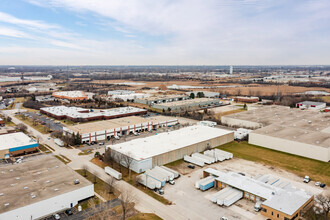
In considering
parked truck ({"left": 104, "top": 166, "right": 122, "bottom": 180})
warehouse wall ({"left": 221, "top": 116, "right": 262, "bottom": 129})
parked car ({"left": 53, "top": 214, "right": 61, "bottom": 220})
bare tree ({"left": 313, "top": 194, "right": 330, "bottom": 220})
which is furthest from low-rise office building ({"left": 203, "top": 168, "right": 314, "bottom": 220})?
warehouse wall ({"left": 221, "top": 116, "right": 262, "bottom": 129})

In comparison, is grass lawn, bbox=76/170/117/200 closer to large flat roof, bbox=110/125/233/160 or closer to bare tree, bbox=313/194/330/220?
large flat roof, bbox=110/125/233/160

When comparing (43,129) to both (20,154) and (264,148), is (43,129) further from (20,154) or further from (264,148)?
(264,148)

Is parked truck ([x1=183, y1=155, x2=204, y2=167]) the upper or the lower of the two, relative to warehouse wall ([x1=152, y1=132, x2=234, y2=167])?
lower

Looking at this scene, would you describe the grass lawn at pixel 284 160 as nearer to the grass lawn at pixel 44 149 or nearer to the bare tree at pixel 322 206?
the bare tree at pixel 322 206

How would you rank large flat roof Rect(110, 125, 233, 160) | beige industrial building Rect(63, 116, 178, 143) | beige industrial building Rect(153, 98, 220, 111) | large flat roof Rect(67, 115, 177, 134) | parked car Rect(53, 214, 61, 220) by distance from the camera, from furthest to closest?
beige industrial building Rect(153, 98, 220, 111) → large flat roof Rect(67, 115, 177, 134) → beige industrial building Rect(63, 116, 178, 143) → large flat roof Rect(110, 125, 233, 160) → parked car Rect(53, 214, 61, 220)

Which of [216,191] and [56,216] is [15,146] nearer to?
[56,216]

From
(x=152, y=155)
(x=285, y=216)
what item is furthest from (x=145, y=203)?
(x=285, y=216)

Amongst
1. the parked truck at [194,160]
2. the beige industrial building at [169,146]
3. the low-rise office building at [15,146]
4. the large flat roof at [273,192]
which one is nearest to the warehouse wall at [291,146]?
the beige industrial building at [169,146]
